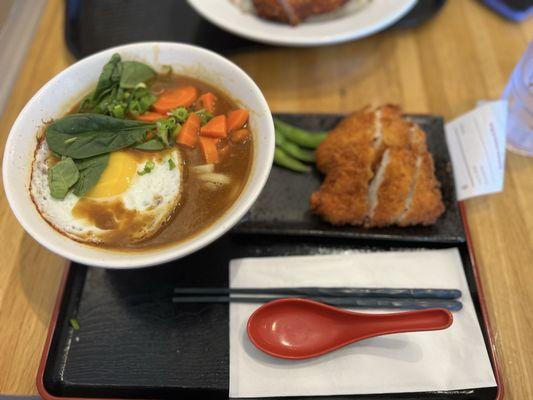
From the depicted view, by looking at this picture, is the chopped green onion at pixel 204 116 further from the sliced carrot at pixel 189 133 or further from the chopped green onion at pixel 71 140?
the chopped green onion at pixel 71 140

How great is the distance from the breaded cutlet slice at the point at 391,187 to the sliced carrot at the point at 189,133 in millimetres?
811

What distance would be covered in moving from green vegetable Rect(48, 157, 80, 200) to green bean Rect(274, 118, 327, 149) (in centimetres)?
98

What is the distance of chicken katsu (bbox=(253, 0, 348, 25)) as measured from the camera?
2309 millimetres

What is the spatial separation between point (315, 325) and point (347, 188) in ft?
2.03

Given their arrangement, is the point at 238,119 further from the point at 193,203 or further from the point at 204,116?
the point at 193,203

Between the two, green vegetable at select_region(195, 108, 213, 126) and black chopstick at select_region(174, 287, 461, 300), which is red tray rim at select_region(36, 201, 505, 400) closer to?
black chopstick at select_region(174, 287, 461, 300)

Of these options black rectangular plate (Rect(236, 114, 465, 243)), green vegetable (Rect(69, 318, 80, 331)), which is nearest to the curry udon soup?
black rectangular plate (Rect(236, 114, 465, 243))

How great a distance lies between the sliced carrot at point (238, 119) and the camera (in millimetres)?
1629

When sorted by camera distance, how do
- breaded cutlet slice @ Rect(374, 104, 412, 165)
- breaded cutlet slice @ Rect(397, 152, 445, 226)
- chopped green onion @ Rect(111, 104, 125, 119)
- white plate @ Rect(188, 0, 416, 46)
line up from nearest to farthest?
chopped green onion @ Rect(111, 104, 125, 119), breaded cutlet slice @ Rect(397, 152, 445, 226), breaded cutlet slice @ Rect(374, 104, 412, 165), white plate @ Rect(188, 0, 416, 46)

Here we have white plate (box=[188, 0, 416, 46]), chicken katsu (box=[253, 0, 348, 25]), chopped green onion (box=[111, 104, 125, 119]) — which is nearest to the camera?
chopped green onion (box=[111, 104, 125, 119])

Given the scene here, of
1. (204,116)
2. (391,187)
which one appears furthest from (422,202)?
(204,116)

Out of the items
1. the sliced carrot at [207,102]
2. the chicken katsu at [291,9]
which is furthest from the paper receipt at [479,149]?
the sliced carrot at [207,102]

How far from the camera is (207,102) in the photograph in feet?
5.61

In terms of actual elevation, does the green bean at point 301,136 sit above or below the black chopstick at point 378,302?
above
